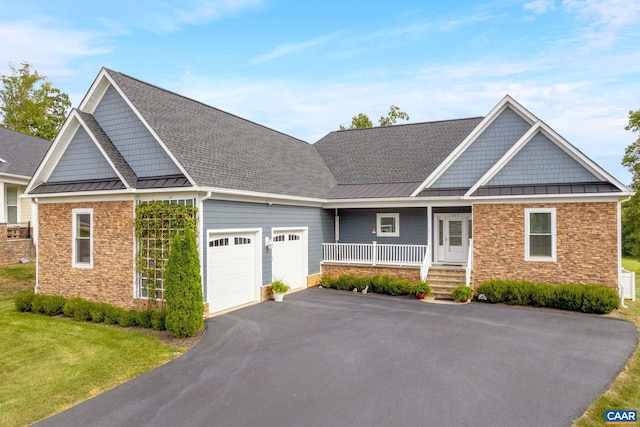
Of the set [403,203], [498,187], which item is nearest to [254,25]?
[403,203]

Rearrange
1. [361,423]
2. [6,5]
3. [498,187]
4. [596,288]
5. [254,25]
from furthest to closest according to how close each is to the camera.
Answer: [254,25] < [498,187] < [6,5] < [596,288] < [361,423]

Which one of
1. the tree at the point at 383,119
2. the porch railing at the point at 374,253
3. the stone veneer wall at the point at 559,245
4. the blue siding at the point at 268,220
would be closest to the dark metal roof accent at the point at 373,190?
the blue siding at the point at 268,220

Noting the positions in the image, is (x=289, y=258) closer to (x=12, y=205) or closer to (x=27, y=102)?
(x=12, y=205)

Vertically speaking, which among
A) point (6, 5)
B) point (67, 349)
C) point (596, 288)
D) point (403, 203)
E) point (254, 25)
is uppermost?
point (254, 25)

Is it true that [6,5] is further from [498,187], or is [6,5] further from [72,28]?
[498,187]

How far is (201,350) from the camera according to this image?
8.77 m

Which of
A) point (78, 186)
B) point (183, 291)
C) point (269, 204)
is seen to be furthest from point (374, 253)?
point (78, 186)

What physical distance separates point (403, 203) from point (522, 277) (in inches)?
202

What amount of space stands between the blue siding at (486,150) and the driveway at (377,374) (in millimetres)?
5981

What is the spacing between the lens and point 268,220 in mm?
14219

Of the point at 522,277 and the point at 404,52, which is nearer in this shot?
the point at 522,277

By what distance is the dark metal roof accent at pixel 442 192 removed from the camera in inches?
613

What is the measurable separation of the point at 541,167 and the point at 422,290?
19.5 ft

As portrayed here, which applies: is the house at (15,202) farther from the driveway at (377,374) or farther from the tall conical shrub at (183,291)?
the tall conical shrub at (183,291)
